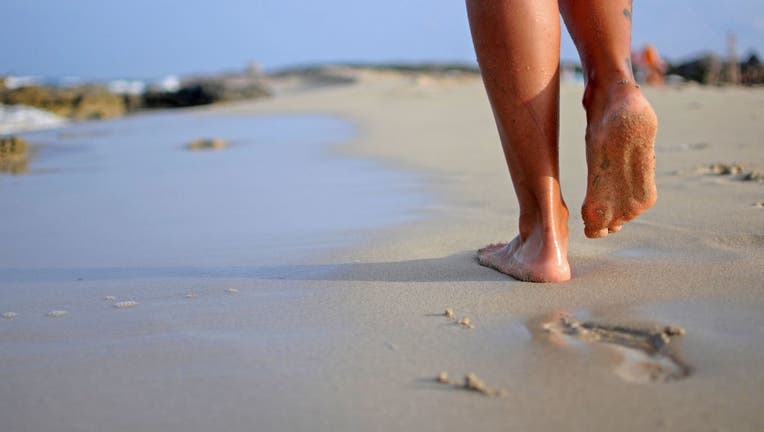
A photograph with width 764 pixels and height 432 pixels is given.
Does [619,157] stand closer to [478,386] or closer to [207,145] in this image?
[478,386]

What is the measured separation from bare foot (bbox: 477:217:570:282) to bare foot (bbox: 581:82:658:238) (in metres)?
0.07

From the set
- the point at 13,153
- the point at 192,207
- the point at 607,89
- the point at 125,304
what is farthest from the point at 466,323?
the point at 13,153

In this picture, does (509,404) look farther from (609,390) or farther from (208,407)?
(208,407)

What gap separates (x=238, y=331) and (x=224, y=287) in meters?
0.34

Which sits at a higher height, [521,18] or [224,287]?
[521,18]

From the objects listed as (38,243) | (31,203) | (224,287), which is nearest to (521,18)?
(224,287)

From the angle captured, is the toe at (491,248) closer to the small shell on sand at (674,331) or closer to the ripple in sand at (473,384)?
the small shell on sand at (674,331)

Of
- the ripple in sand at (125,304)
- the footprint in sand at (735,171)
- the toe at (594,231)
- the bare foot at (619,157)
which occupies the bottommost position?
the ripple in sand at (125,304)

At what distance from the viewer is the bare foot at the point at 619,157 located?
1.39 m

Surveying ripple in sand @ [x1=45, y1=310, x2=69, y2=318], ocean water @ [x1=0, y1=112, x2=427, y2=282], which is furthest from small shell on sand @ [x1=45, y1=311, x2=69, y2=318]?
ocean water @ [x1=0, y1=112, x2=427, y2=282]

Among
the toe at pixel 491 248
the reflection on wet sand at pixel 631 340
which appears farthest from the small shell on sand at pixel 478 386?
the toe at pixel 491 248

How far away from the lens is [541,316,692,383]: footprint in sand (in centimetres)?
99

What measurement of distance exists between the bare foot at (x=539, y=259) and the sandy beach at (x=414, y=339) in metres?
0.03

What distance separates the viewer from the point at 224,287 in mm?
1588
